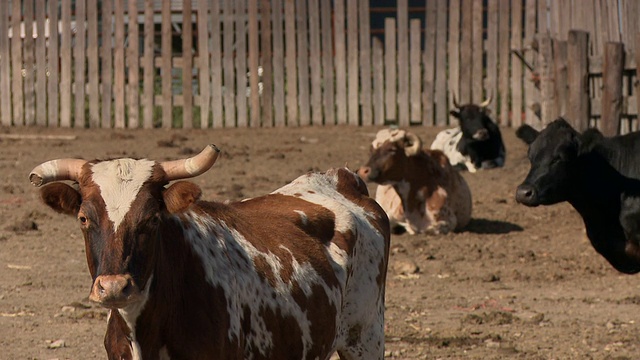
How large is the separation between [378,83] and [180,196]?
16283 mm

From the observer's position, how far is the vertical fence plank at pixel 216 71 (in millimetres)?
21438

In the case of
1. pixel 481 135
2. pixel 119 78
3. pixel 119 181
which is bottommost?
pixel 481 135

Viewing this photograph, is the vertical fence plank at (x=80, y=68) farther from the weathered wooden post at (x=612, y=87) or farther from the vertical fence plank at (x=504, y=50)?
the weathered wooden post at (x=612, y=87)

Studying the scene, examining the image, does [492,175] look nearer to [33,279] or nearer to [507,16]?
[507,16]

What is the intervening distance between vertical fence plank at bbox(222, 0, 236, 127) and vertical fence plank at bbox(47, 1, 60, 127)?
2.82m

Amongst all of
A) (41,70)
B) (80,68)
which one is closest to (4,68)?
(41,70)

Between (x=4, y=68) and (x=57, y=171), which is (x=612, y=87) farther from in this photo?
(x=4, y=68)

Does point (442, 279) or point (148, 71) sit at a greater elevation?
point (148, 71)

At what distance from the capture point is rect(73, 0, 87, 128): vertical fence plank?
2153cm

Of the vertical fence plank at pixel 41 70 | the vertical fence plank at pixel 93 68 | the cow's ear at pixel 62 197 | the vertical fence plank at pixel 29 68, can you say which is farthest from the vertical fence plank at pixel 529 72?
the cow's ear at pixel 62 197

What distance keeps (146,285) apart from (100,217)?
33 cm

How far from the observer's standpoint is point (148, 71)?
21.5 metres

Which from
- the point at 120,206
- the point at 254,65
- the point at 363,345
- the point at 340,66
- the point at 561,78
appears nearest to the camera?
the point at 120,206

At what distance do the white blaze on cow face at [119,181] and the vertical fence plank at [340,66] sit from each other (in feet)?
52.7
